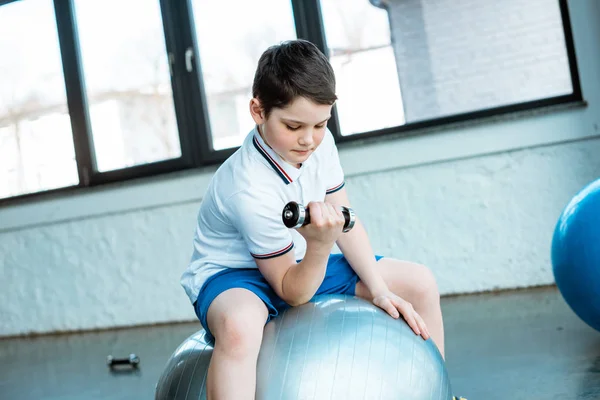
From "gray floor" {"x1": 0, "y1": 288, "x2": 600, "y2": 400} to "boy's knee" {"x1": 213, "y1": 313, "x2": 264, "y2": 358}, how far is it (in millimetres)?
892

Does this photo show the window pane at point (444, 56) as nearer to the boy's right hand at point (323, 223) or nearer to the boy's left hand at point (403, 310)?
the boy's left hand at point (403, 310)

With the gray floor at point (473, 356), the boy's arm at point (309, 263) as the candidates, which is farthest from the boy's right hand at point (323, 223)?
the gray floor at point (473, 356)

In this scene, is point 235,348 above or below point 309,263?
below

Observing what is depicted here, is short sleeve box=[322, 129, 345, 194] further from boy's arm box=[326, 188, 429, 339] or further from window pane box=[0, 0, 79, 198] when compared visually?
window pane box=[0, 0, 79, 198]

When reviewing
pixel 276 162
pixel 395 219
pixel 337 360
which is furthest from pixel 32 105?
pixel 337 360

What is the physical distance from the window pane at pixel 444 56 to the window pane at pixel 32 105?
1800 millimetres

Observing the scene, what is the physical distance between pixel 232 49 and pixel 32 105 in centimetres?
142

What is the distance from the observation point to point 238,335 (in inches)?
56.2

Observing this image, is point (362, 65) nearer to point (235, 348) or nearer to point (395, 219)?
point (395, 219)

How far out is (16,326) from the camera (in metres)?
4.60

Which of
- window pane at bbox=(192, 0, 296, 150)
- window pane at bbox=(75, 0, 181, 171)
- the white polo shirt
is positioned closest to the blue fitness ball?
the white polo shirt

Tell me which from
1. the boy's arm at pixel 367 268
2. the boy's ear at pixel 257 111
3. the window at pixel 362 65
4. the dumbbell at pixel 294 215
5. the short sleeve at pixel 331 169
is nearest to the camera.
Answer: the dumbbell at pixel 294 215

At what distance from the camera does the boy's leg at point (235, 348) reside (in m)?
1.40

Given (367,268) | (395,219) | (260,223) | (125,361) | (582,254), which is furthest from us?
(395,219)
